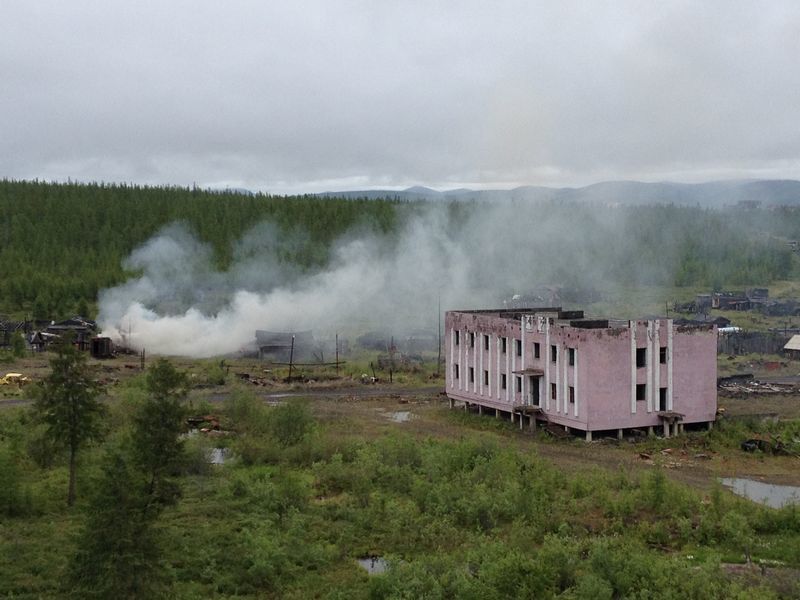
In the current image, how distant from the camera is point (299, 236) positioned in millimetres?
100312

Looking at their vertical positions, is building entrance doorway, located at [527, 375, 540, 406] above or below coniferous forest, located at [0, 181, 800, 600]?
above

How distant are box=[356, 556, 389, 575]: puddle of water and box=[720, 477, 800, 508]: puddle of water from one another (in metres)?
10.8

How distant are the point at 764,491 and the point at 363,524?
1236cm

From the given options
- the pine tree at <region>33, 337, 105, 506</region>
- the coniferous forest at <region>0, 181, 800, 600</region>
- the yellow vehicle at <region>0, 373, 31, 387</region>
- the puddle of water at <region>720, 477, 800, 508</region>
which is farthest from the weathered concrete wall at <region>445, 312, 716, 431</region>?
the yellow vehicle at <region>0, 373, 31, 387</region>

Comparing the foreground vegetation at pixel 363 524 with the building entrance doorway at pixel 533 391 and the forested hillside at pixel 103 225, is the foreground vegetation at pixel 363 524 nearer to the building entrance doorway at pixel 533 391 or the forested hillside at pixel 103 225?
the building entrance doorway at pixel 533 391

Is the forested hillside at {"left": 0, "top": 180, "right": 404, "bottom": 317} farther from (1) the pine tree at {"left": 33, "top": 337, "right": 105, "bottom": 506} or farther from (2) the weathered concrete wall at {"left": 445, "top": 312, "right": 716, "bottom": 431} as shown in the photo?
(1) the pine tree at {"left": 33, "top": 337, "right": 105, "bottom": 506}

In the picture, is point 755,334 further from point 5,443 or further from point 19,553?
point 19,553

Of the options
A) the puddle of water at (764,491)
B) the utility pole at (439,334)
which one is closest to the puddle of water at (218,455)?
the puddle of water at (764,491)

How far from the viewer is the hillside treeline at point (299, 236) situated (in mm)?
87188

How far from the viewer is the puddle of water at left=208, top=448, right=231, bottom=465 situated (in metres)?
31.5

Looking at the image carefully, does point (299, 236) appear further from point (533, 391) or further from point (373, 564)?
point (373, 564)

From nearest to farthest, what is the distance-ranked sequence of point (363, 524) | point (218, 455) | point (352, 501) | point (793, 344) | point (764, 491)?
1. point (363, 524)
2. point (352, 501)
3. point (764, 491)
4. point (218, 455)
5. point (793, 344)

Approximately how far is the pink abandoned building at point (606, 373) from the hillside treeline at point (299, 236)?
4415 centimetres

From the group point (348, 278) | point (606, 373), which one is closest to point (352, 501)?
point (606, 373)
